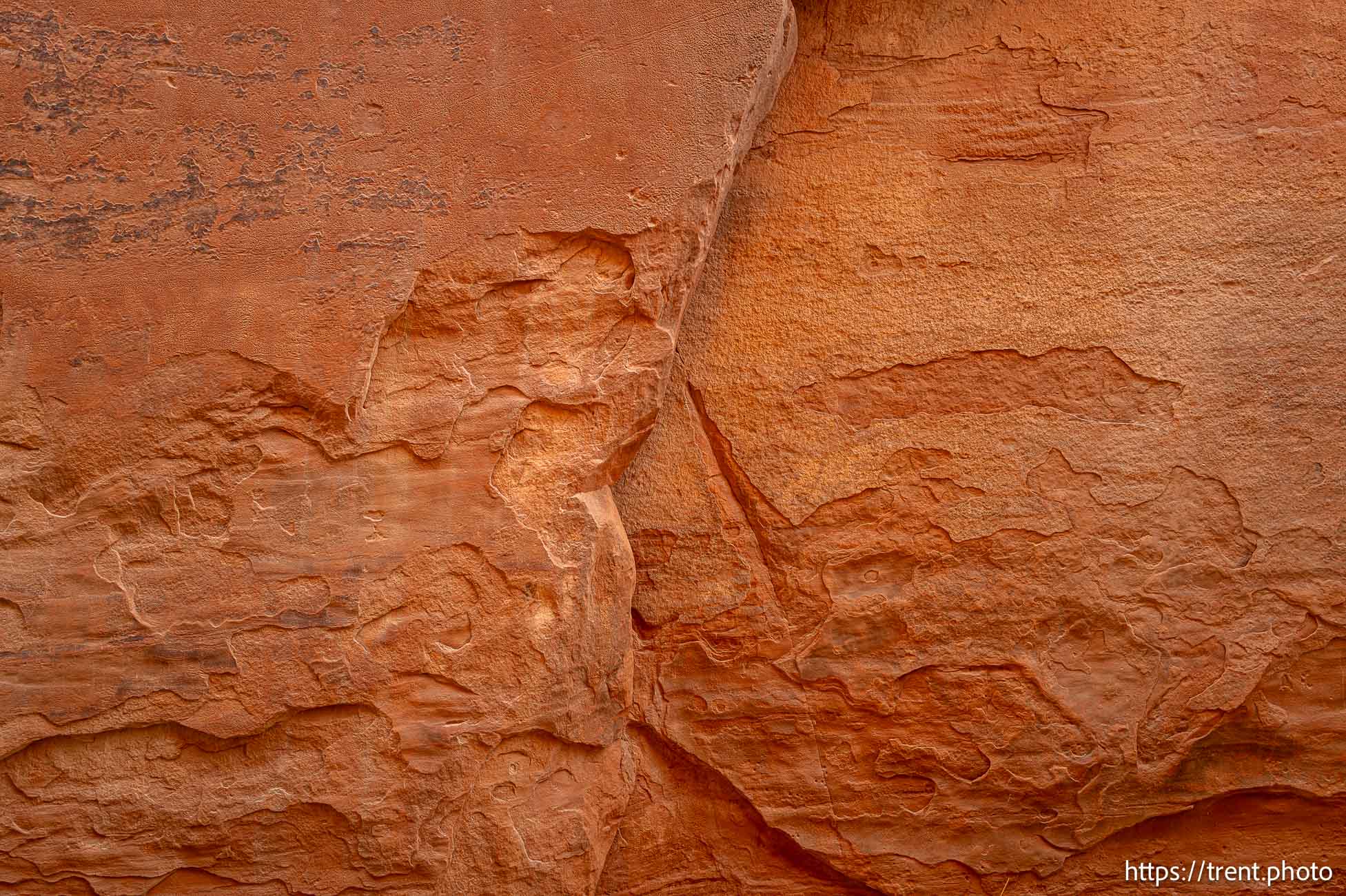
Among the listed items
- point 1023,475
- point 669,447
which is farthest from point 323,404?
point 1023,475

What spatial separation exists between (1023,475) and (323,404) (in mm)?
1294

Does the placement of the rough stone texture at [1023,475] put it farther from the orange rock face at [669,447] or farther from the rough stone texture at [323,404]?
the rough stone texture at [323,404]

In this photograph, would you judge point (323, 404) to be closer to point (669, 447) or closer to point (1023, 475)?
point (669, 447)

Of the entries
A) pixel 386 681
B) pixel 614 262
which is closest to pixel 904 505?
pixel 614 262

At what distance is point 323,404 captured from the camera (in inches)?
74.2

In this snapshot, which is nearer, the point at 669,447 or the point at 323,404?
the point at 323,404

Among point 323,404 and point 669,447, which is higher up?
point 669,447

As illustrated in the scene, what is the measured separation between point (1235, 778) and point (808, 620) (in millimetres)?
885

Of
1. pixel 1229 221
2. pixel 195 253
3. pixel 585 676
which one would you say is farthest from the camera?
pixel 1229 221

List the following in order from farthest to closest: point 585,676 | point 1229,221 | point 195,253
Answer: point 1229,221 → point 585,676 → point 195,253

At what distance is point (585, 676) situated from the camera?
2002mm

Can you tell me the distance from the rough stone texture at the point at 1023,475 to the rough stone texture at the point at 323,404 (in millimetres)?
288

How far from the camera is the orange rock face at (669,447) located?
1.87 m

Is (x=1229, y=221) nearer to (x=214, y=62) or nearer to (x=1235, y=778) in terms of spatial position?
(x=1235, y=778)
